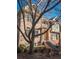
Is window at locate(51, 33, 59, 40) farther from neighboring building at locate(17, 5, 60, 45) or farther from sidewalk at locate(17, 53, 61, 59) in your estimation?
sidewalk at locate(17, 53, 61, 59)

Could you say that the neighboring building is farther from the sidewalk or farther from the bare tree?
the sidewalk

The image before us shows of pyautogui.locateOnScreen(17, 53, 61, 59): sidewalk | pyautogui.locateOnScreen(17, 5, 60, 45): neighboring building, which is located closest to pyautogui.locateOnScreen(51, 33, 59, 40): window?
pyautogui.locateOnScreen(17, 5, 60, 45): neighboring building

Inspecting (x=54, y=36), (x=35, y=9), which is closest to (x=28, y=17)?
(x=35, y=9)

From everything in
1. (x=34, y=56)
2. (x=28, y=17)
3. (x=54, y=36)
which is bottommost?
(x=34, y=56)

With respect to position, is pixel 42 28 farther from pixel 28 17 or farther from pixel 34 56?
pixel 34 56

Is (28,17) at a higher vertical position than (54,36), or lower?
higher

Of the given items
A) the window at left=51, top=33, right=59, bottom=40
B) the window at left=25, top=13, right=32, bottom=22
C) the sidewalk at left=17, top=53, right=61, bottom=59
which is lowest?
the sidewalk at left=17, top=53, right=61, bottom=59

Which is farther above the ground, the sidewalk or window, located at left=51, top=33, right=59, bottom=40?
window, located at left=51, top=33, right=59, bottom=40

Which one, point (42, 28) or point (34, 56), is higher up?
point (42, 28)

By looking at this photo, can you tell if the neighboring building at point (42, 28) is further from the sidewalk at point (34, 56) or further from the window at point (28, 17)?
the sidewalk at point (34, 56)

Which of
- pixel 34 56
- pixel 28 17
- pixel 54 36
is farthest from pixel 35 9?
pixel 34 56

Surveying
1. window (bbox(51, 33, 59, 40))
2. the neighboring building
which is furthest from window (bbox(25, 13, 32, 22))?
window (bbox(51, 33, 59, 40))

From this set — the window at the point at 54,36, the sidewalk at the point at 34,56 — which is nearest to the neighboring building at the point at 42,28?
the window at the point at 54,36

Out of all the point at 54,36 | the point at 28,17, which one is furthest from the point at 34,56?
the point at 28,17
